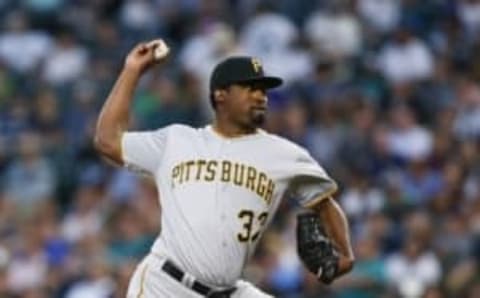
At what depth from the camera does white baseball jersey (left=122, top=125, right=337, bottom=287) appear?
11305 millimetres

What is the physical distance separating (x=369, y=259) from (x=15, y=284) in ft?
11.2

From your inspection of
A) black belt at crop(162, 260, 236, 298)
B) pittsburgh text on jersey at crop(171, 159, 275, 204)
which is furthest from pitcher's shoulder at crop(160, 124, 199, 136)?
black belt at crop(162, 260, 236, 298)

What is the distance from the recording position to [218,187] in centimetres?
1140

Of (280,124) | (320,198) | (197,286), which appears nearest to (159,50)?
(320,198)

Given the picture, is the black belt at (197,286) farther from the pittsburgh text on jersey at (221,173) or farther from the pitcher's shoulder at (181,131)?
the pitcher's shoulder at (181,131)

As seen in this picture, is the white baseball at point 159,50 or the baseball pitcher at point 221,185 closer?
the baseball pitcher at point 221,185

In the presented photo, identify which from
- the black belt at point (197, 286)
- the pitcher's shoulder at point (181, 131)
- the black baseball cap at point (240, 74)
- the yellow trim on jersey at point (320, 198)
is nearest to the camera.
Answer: the black belt at point (197, 286)

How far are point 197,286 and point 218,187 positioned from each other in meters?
0.57

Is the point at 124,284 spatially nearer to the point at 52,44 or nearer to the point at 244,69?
the point at 244,69

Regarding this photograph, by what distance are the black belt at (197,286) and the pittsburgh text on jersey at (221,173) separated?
18.5 inches

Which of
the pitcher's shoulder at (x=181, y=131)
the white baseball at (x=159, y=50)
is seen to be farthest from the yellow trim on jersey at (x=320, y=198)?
the white baseball at (x=159, y=50)

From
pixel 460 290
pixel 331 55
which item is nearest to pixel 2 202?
pixel 331 55

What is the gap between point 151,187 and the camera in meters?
18.8

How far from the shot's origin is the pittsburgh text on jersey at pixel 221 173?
37.5 feet
